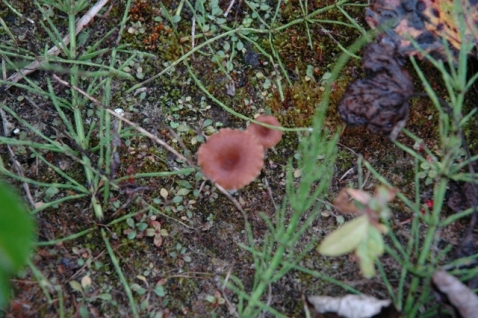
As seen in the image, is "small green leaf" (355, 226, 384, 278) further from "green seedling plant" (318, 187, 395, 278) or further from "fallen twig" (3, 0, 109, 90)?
"fallen twig" (3, 0, 109, 90)

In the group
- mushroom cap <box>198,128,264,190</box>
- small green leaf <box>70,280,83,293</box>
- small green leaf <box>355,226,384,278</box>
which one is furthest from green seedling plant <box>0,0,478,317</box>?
small green leaf <box>355,226,384,278</box>

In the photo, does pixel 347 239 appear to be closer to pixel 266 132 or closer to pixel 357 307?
pixel 357 307

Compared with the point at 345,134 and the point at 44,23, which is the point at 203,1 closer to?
the point at 44,23

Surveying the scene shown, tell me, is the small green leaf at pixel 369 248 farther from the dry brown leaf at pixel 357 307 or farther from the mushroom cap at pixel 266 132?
the mushroom cap at pixel 266 132

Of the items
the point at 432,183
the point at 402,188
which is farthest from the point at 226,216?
the point at 432,183

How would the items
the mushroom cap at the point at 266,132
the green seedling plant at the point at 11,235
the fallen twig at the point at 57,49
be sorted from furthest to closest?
the fallen twig at the point at 57,49 → the mushroom cap at the point at 266,132 → the green seedling plant at the point at 11,235

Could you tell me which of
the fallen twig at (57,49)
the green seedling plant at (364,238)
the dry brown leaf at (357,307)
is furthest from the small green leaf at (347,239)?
the fallen twig at (57,49)
